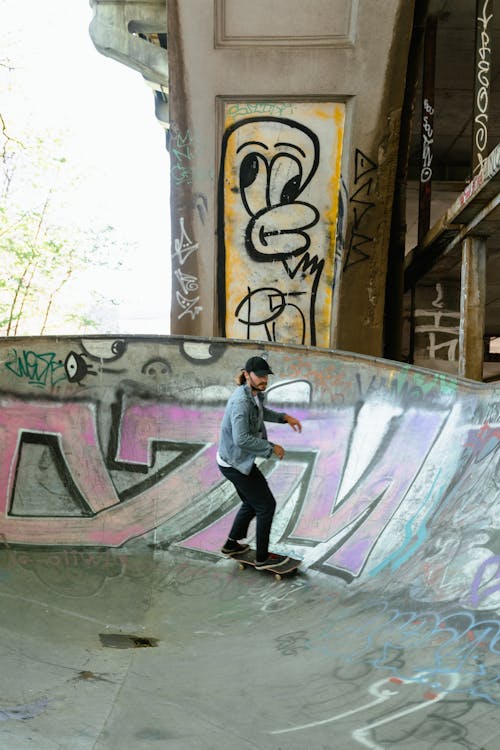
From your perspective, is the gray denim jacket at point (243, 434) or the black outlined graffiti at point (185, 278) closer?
the gray denim jacket at point (243, 434)

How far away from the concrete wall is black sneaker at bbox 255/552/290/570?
289 mm

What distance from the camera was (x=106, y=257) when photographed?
120 ft

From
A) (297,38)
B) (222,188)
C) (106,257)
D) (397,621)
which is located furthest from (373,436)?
(106,257)

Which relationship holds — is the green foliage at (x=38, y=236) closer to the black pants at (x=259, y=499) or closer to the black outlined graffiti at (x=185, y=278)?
the black outlined graffiti at (x=185, y=278)

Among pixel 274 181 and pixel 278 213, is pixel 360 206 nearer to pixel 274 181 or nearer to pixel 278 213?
pixel 278 213

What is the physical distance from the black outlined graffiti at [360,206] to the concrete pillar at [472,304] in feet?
5.28

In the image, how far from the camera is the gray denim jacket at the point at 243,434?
6328mm

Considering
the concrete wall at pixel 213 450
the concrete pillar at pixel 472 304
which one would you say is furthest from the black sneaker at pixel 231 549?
the concrete pillar at pixel 472 304

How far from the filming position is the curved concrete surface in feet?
11.6

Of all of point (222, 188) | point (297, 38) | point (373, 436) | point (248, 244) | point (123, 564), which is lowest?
point (123, 564)

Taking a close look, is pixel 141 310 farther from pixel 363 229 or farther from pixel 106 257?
pixel 363 229

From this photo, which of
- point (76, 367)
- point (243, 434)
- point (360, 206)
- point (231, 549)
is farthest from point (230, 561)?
point (360, 206)

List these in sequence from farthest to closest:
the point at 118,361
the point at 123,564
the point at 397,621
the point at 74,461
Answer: the point at 118,361 < the point at 74,461 < the point at 123,564 < the point at 397,621

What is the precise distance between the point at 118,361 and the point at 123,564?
263cm
